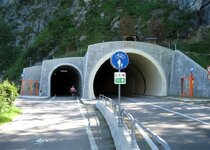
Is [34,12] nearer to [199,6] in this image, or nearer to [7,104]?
[199,6]

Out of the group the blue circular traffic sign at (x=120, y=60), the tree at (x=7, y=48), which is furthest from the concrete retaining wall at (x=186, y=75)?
the tree at (x=7, y=48)

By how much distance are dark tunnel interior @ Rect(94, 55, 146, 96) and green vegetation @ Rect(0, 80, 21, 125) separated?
25.3 metres

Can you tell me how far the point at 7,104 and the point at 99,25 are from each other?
45902 millimetres

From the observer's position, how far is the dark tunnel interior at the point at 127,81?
160ft

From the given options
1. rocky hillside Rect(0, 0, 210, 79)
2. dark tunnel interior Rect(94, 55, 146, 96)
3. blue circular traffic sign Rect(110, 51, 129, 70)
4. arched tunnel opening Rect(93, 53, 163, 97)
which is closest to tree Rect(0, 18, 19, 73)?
rocky hillside Rect(0, 0, 210, 79)

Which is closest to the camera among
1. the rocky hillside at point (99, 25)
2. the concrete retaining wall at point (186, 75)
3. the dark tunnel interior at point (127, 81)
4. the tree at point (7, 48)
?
the concrete retaining wall at point (186, 75)

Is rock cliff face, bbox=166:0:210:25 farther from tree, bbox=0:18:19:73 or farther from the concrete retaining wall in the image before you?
tree, bbox=0:18:19:73

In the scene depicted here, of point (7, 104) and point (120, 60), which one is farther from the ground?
point (120, 60)

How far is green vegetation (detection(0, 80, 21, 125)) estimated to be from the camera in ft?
61.2

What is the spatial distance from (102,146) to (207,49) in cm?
3850

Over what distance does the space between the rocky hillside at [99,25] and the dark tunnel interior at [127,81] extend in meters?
5.26

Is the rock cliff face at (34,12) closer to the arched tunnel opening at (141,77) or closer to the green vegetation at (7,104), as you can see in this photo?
the arched tunnel opening at (141,77)

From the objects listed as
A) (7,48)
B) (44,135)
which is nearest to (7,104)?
(44,135)

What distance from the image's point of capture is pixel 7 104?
21438mm
